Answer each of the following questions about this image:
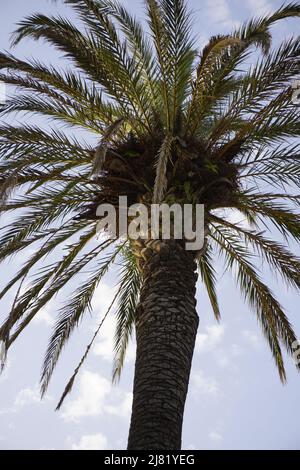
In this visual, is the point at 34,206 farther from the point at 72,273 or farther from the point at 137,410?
the point at 137,410

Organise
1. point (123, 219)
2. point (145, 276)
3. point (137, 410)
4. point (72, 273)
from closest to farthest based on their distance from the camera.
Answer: point (137, 410)
point (145, 276)
point (123, 219)
point (72, 273)

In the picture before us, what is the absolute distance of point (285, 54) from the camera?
30.9 feet

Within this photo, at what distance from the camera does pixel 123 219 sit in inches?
374

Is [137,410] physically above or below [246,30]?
below

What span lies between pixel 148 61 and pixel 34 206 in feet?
8.66

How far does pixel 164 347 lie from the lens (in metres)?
7.79

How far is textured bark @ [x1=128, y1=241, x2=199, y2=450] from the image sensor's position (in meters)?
7.06

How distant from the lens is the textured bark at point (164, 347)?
7.06 m

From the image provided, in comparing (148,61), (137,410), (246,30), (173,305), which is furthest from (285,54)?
(137,410)

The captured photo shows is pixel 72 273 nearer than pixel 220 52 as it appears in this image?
No
